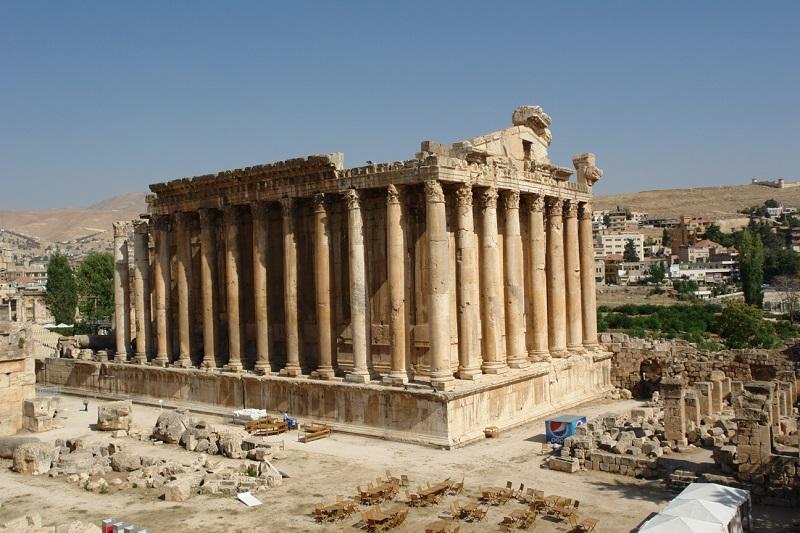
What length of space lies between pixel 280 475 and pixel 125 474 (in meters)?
4.69

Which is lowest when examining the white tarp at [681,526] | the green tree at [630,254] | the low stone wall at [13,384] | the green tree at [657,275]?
the white tarp at [681,526]

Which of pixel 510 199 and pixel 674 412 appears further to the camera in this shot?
pixel 510 199

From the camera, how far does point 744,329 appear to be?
60.7m

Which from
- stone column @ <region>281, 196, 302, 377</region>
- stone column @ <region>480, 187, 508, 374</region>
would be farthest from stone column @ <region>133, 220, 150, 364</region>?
stone column @ <region>480, 187, 508, 374</region>

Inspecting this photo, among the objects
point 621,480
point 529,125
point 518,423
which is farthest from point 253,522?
point 529,125

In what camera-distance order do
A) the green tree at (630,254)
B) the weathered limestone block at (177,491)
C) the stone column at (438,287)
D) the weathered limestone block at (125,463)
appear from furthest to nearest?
the green tree at (630,254) < the stone column at (438,287) < the weathered limestone block at (125,463) < the weathered limestone block at (177,491)

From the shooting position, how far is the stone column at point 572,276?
31516 millimetres

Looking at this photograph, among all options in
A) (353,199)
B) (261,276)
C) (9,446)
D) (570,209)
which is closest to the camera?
(9,446)

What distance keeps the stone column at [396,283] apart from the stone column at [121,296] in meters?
17.0

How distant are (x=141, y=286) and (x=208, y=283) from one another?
20.4 feet

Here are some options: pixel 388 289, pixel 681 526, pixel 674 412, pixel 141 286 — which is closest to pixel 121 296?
pixel 141 286

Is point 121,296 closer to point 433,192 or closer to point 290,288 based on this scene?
point 290,288

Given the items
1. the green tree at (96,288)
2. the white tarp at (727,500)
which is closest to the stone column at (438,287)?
the white tarp at (727,500)

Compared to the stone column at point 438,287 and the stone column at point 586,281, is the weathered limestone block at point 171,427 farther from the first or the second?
the stone column at point 586,281
